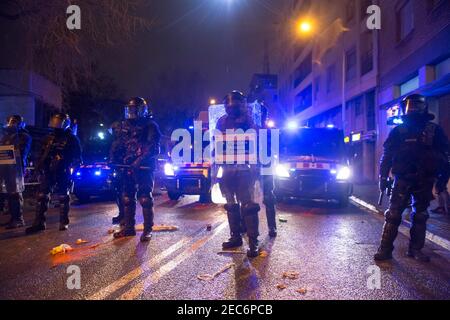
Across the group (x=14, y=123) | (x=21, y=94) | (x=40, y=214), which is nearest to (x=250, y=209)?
(x=40, y=214)

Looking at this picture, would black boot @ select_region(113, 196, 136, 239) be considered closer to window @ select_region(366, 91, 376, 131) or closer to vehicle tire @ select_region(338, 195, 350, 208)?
vehicle tire @ select_region(338, 195, 350, 208)

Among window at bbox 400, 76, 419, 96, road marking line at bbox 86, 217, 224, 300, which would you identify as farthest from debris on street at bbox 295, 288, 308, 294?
window at bbox 400, 76, 419, 96

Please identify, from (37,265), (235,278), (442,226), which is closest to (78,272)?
(37,265)

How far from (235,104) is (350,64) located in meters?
21.1

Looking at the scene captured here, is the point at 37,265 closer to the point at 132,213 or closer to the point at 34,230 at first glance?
the point at 132,213

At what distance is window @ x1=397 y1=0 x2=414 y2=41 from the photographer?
15.1m

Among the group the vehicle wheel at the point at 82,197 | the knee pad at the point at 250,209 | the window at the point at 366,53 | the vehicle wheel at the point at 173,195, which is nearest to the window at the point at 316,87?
the window at the point at 366,53

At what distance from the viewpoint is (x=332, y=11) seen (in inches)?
1100

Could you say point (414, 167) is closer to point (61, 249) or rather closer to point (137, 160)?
point (137, 160)

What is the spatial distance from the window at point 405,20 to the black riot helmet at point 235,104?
1253 cm

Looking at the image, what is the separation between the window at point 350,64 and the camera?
76.6 feet

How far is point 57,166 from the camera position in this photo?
679 cm

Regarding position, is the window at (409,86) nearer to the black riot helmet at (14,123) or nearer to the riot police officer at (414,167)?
the riot police officer at (414,167)

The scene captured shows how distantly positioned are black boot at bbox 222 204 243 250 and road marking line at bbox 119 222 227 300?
1.55 feet
